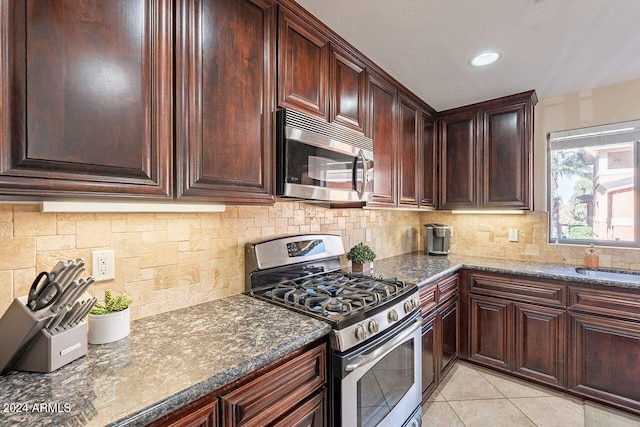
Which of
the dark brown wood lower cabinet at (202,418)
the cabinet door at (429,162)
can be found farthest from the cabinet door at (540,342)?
the dark brown wood lower cabinet at (202,418)

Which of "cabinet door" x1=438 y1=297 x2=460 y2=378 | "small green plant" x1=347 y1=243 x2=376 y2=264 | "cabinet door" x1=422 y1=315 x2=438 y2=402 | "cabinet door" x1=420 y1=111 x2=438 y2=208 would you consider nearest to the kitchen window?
"cabinet door" x1=420 y1=111 x2=438 y2=208

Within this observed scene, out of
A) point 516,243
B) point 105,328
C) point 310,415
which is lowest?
point 310,415

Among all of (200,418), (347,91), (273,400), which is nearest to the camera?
(200,418)

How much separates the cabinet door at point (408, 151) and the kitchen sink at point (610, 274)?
138 centimetres

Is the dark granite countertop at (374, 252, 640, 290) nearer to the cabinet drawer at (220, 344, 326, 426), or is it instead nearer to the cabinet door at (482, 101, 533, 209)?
the cabinet door at (482, 101, 533, 209)

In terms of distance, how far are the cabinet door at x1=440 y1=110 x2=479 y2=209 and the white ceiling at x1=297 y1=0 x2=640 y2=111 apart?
512mm

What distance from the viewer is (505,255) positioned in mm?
2963

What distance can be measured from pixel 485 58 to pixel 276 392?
2.30 m

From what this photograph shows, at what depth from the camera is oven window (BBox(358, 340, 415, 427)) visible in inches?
52.9

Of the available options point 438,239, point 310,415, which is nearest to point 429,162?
point 438,239

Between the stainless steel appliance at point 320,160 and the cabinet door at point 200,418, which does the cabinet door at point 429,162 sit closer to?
the stainless steel appliance at point 320,160

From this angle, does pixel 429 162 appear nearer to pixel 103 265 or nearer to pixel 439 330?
pixel 439 330

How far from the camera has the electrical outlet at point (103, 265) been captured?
3.75 ft

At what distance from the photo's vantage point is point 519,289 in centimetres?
239
